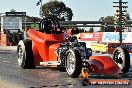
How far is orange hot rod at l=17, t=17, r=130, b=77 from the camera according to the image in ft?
36.3

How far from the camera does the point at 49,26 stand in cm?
1396

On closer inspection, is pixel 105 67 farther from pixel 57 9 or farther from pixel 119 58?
pixel 57 9

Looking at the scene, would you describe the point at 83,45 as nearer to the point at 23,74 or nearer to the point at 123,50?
the point at 123,50

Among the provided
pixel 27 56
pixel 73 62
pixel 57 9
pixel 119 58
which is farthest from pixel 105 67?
pixel 57 9

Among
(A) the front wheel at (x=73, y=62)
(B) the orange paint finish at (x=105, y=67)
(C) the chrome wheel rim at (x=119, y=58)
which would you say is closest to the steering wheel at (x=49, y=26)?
(C) the chrome wheel rim at (x=119, y=58)

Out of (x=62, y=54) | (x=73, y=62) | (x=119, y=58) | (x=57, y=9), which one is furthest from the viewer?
(x=57, y=9)

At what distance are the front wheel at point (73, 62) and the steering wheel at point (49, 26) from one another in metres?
2.51

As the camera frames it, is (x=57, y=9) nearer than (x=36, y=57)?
No

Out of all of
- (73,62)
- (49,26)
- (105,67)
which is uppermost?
(49,26)

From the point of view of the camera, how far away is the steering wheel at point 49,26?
545 inches

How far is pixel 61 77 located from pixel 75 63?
29.3 inches

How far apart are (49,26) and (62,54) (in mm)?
2153

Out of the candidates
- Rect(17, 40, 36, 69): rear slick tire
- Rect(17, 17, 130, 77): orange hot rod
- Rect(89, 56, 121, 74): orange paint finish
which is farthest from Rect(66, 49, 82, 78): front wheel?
Rect(17, 40, 36, 69): rear slick tire

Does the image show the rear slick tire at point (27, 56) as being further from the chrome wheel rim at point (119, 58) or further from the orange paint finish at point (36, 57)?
the chrome wheel rim at point (119, 58)
